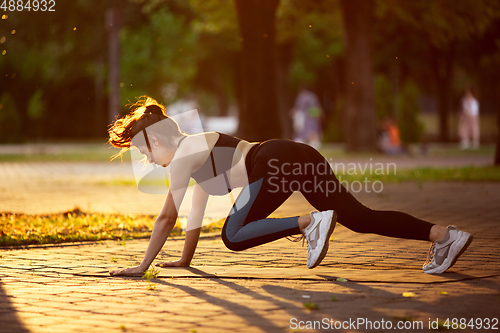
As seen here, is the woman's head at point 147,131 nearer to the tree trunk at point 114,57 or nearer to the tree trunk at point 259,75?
the tree trunk at point 259,75

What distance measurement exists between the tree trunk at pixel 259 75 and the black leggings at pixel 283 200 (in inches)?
380

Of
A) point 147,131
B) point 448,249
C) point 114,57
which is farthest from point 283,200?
point 114,57

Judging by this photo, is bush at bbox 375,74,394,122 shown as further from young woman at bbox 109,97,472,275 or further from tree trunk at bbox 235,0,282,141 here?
young woman at bbox 109,97,472,275

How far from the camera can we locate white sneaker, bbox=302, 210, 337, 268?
491 centimetres

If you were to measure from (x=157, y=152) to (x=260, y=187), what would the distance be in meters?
0.76

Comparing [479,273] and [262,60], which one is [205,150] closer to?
[479,273]

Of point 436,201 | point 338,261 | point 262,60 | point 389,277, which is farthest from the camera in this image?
point 262,60

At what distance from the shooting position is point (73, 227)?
26.2ft

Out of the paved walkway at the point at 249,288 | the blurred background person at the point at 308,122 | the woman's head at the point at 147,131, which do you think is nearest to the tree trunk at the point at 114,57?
the blurred background person at the point at 308,122

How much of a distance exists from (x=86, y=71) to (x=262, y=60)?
22.0 metres

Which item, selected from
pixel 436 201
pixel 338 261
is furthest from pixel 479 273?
pixel 436 201

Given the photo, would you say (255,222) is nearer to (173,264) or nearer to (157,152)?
(157,152)

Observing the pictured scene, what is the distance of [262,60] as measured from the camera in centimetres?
1502

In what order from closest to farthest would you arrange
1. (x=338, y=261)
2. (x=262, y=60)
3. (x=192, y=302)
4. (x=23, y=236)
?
(x=192, y=302) < (x=338, y=261) < (x=23, y=236) < (x=262, y=60)
